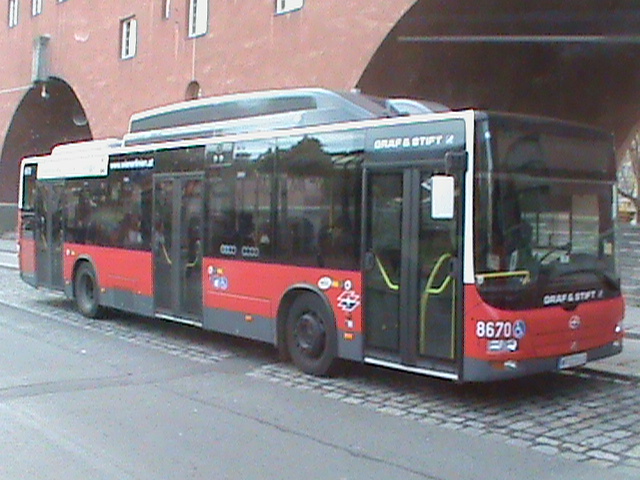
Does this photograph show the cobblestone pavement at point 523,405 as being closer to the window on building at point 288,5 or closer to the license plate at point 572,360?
the license plate at point 572,360

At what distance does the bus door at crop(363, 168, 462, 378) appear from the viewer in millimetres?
7695

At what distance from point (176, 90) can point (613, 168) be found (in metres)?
17.5

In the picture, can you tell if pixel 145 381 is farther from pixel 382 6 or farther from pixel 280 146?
pixel 382 6

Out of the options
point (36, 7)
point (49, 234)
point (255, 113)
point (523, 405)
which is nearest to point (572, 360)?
point (523, 405)

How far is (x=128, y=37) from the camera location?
2730cm

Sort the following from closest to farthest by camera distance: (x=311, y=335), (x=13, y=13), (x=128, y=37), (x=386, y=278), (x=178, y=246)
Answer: (x=386, y=278)
(x=311, y=335)
(x=178, y=246)
(x=128, y=37)
(x=13, y=13)

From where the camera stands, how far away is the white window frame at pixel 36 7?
33.2m

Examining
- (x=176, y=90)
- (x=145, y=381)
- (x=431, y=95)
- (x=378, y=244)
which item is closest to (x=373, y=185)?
(x=378, y=244)

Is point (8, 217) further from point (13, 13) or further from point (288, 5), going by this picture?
point (288, 5)

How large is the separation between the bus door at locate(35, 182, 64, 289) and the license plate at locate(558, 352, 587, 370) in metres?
9.41

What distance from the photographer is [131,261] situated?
12305 mm

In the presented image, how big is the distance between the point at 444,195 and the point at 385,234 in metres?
0.97

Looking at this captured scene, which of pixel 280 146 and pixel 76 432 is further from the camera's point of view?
pixel 280 146

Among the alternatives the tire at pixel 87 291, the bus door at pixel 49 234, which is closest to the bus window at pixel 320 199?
the tire at pixel 87 291
